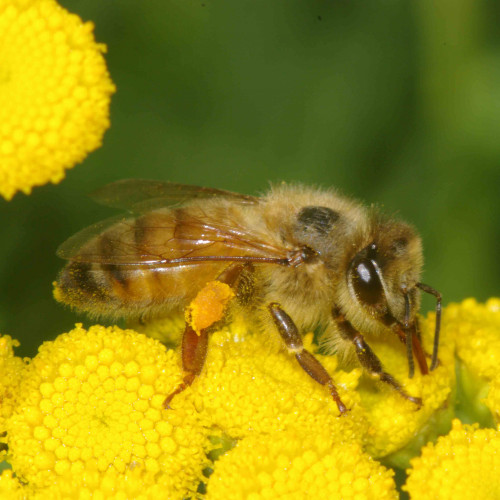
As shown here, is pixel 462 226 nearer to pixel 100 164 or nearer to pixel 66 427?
pixel 100 164

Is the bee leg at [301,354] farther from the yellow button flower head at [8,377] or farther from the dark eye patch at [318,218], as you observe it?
the yellow button flower head at [8,377]

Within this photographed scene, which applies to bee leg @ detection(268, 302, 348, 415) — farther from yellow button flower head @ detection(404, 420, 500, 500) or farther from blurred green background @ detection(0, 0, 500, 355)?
blurred green background @ detection(0, 0, 500, 355)

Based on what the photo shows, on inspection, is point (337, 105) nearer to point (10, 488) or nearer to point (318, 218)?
point (318, 218)

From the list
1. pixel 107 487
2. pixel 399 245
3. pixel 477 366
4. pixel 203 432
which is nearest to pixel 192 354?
pixel 203 432

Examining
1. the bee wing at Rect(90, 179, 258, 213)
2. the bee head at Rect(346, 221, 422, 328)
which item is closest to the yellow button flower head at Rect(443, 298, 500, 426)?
the bee head at Rect(346, 221, 422, 328)

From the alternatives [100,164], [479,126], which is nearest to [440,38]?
[479,126]

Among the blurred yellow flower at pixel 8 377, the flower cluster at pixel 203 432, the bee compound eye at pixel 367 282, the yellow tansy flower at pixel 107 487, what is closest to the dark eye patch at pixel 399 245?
the bee compound eye at pixel 367 282
